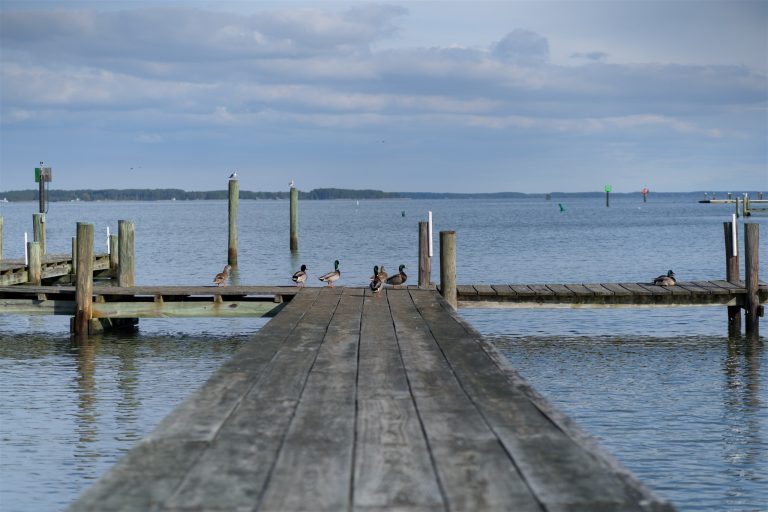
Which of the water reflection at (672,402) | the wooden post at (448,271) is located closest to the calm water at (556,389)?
the water reflection at (672,402)

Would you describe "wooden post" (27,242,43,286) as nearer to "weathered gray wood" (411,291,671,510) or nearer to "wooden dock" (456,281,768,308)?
"wooden dock" (456,281,768,308)

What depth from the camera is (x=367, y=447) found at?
5.70 metres

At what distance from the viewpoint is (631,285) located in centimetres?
1941

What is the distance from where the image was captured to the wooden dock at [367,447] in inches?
184

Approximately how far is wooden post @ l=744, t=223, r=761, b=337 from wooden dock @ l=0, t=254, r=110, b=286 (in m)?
18.7

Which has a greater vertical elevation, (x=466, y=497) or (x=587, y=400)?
(x=466, y=497)

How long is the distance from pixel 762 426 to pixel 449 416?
6795 mm

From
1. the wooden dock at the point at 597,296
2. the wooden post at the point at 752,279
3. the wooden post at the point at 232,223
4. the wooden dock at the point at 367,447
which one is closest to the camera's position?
the wooden dock at the point at 367,447

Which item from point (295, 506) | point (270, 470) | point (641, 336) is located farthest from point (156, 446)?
point (641, 336)

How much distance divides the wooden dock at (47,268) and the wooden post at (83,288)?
289 inches

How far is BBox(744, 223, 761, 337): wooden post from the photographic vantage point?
18359 mm

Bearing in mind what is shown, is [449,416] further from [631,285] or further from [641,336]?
[641,336]

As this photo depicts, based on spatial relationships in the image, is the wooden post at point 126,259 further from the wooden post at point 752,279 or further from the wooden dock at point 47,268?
the wooden post at point 752,279

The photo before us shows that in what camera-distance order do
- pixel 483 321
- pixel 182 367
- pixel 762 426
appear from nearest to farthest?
1. pixel 762 426
2. pixel 182 367
3. pixel 483 321
